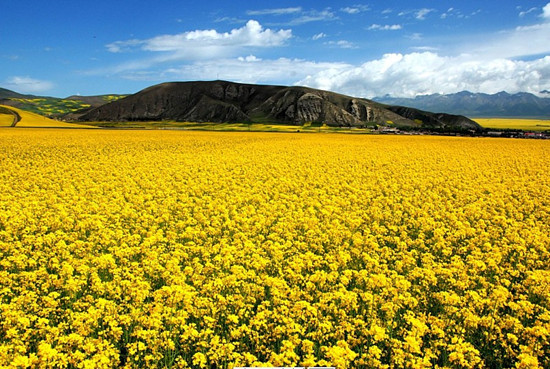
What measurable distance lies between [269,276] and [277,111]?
171 meters

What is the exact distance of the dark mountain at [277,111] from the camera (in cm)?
16238

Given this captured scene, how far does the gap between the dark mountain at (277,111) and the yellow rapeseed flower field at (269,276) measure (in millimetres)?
142482

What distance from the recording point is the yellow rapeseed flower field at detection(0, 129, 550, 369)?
5758 millimetres

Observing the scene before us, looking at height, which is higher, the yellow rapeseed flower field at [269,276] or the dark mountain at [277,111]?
the dark mountain at [277,111]

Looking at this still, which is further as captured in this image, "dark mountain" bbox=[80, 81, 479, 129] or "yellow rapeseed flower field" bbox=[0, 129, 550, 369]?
"dark mountain" bbox=[80, 81, 479, 129]

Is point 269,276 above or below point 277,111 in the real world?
below

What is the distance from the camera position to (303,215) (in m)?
13.2

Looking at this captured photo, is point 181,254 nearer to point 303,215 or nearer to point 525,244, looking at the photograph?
point 303,215

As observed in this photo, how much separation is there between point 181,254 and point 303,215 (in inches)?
219

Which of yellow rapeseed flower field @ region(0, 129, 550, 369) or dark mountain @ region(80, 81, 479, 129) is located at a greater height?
dark mountain @ region(80, 81, 479, 129)

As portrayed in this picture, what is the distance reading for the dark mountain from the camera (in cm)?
16238

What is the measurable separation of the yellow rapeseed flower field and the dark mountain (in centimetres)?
14248

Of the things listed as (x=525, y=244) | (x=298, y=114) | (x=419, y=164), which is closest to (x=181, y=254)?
(x=525, y=244)

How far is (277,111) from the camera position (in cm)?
17525
